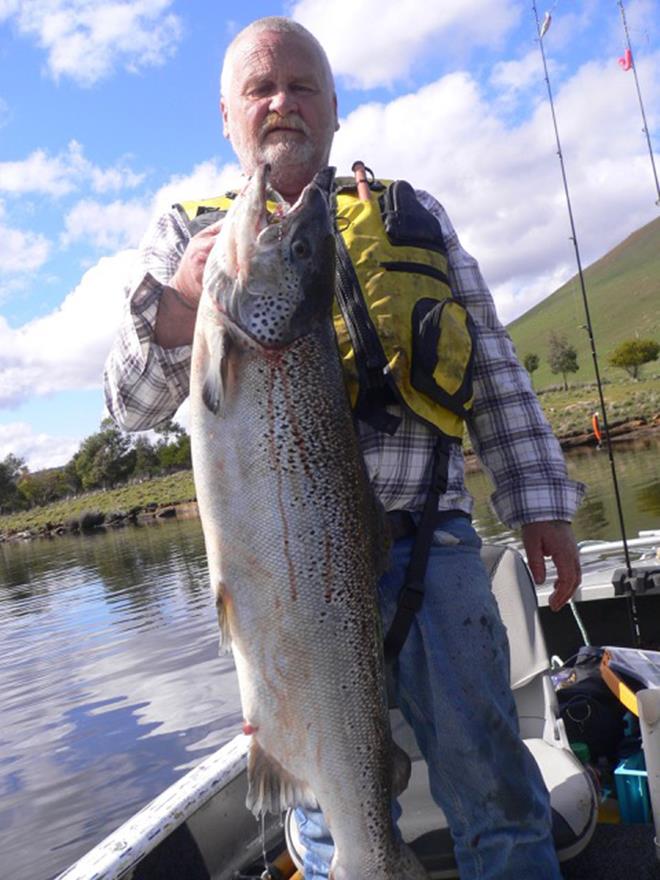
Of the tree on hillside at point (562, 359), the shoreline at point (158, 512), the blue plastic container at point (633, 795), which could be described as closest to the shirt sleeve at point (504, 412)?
the blue plastic container at point (633, 795)

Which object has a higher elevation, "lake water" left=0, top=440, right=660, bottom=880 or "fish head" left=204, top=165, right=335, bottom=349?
"fish head" left=204, top=165, right=335, bottom=349

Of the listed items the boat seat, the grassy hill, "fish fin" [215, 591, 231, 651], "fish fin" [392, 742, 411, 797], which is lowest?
Answer: the boat seat

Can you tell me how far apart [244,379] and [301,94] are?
1174mm

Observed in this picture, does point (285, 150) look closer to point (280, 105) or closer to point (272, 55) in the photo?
point (280, 105)

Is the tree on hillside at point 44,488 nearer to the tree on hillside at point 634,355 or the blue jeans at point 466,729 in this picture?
the tree on hillside at point 634,355

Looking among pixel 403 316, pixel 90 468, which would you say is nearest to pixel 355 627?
pixel 403 316

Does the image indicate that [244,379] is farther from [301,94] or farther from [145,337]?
[301,94]

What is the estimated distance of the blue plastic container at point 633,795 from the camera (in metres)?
4.59

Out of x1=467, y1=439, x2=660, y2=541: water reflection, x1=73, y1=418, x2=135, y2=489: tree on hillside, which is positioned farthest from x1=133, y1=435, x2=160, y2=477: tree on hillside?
x1=467, y1=439, x2=660, y2=541: water reflection

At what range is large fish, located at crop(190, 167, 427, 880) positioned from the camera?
8.24 ft

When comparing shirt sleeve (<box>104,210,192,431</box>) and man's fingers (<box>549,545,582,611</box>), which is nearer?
shirt sleeve (<box>104,210,192,431</box>)

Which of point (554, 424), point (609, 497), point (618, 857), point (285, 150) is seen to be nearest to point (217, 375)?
point (285, 150)

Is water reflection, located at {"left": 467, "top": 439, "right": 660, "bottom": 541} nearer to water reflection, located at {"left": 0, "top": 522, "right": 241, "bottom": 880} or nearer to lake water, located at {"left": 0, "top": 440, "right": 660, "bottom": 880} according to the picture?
lake water, located at {"left": 0, "top": 440, "right": 660, "bottom": 880}

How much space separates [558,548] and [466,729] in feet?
2.89
